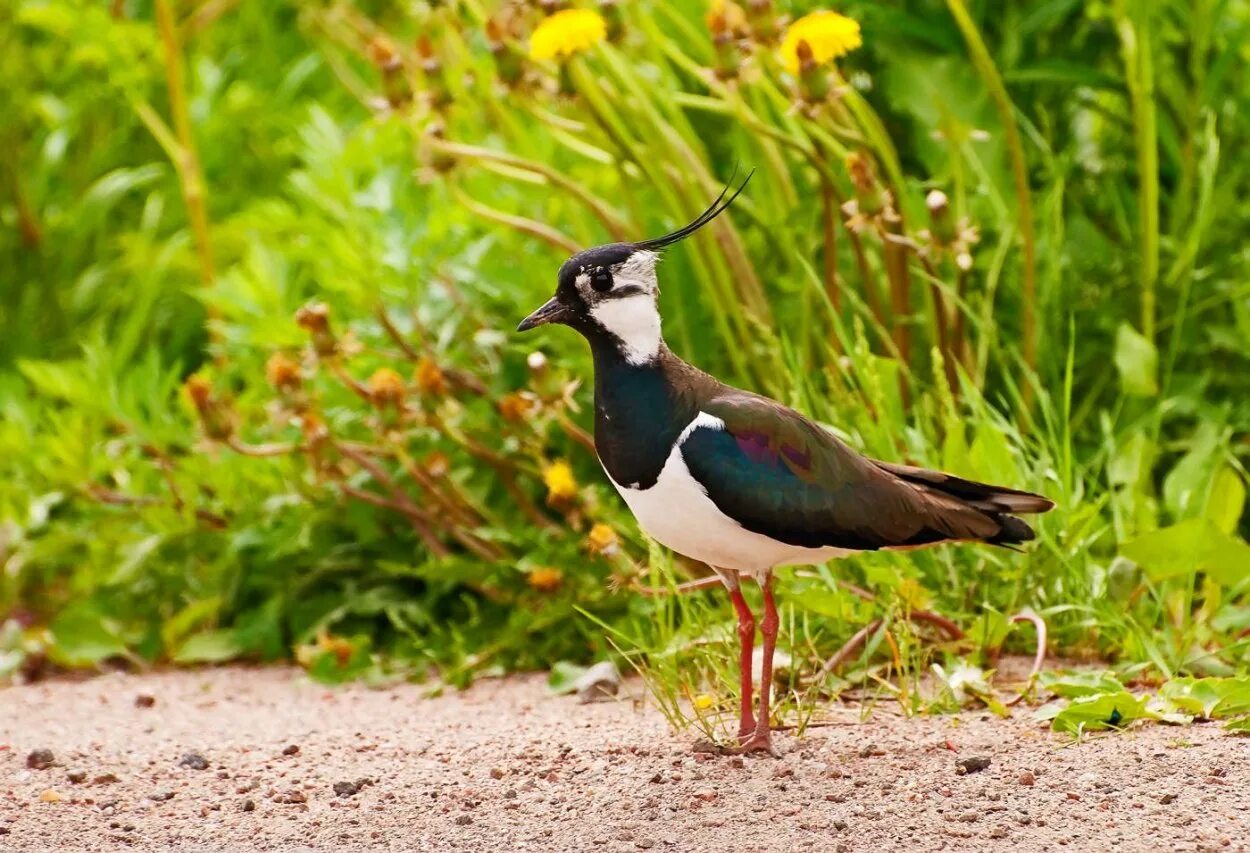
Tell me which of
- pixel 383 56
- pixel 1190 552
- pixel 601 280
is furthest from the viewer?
pixel 383 56

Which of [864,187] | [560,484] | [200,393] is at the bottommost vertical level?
[560,484]

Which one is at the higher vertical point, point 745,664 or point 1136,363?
point 1136,363

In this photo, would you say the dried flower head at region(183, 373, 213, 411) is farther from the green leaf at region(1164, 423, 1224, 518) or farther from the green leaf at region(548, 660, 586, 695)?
the green leaf at region(1164, 423, 1224, 518)

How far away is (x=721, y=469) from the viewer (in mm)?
2869

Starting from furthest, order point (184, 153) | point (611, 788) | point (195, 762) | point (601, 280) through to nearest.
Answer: point (184, 153) → point (195, 762) → point (601, 280) → point (611, 788)

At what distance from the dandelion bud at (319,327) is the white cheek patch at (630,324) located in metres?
1.08

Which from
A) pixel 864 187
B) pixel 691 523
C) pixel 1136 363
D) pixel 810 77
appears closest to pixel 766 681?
pixel 691 523

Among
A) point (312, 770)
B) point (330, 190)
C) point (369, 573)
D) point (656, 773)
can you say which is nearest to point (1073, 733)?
point (656, 773)

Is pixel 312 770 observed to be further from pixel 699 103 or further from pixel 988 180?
pixel 988 180

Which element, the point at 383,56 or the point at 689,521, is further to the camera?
the point at 383,56

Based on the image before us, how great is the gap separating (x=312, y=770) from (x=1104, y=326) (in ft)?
7.75

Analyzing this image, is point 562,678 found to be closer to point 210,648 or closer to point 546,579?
point 546,579

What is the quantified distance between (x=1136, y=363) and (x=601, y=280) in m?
1.71

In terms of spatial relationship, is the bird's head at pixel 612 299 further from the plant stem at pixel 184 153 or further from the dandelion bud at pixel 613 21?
the plant stem at pixel 184 153
